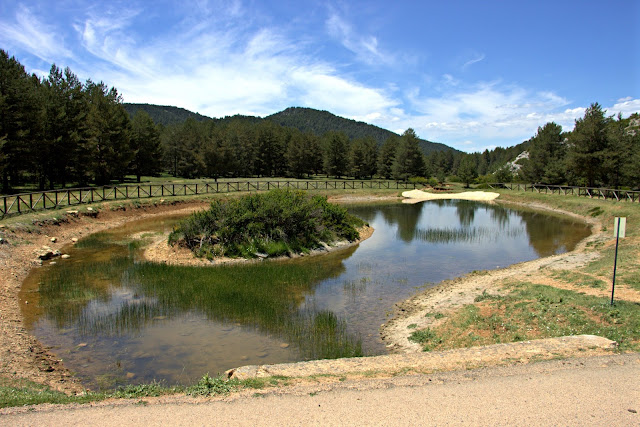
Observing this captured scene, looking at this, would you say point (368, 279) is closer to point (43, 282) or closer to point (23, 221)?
point (43, 282)

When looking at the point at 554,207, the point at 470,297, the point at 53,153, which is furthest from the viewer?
the point at 554,207

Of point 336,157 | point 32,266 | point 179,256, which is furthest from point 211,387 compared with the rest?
point 336,157

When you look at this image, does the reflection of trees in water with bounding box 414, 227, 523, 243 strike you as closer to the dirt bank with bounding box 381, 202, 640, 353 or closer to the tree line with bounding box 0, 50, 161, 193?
the dirt bank with bounding box 381, 202, 640, 353

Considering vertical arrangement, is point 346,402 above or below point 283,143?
below

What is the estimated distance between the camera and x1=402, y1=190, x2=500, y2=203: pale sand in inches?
2332

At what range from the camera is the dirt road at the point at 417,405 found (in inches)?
223

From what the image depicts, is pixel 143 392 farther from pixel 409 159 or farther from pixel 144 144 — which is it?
pixel 409 159

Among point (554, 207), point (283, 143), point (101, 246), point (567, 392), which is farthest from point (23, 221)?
point (283, 143)

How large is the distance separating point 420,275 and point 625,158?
44.3 m

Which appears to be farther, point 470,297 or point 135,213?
point 135,213

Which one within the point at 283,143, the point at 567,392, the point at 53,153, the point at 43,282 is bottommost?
the point at 43,282

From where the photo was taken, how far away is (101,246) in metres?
23.2

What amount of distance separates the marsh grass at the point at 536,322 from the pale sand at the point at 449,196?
4680 centimetres

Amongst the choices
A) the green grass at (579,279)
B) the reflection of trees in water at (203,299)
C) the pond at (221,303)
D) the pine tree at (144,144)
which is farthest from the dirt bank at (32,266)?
the pine tree at (144,144)
